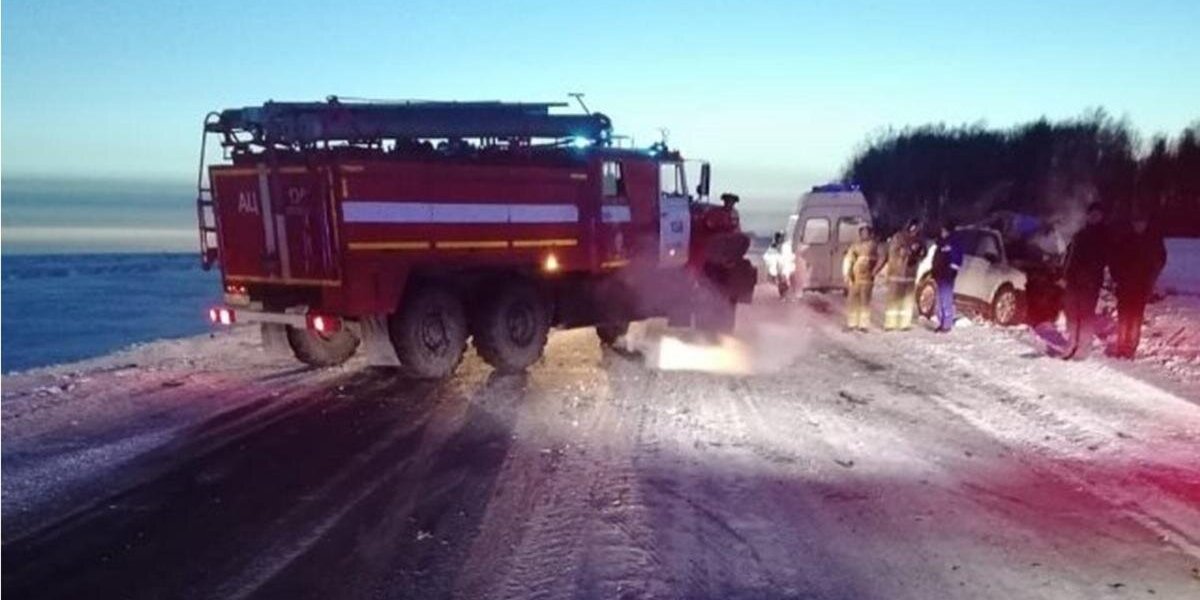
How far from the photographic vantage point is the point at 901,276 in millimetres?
16766

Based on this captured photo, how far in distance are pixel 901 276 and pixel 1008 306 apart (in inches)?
94.3

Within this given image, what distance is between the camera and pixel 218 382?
12.2m

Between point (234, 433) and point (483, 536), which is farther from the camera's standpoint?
point (234, 433)

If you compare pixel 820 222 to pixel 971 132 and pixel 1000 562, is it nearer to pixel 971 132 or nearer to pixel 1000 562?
pixel 1000 562

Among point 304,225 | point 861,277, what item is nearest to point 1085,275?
Result: point 861,277

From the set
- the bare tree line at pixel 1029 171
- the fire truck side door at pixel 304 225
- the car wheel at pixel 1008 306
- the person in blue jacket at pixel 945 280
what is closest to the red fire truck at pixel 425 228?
the fire truck side door at pixel 304 225

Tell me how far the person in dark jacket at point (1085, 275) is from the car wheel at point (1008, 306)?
3984 mm

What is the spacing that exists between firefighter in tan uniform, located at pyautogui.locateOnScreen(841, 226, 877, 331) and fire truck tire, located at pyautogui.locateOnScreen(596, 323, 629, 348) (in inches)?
153

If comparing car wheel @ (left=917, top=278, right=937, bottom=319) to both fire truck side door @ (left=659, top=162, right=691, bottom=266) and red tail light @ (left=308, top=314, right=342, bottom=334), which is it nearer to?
fire truck side door @ (left=659, top=162, right=691, bottom=266)

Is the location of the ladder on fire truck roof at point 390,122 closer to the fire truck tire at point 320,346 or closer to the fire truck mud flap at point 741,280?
the fire truck tire at point 320,346

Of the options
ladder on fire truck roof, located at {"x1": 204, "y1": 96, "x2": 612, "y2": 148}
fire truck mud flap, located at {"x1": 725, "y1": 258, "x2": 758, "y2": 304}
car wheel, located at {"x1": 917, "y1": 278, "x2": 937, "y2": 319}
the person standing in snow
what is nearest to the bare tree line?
the person standing in snow

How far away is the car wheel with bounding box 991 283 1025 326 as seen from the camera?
58.9 feet

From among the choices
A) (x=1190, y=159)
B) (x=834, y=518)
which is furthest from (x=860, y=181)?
(x=834, y=518)

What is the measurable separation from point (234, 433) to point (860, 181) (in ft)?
246
